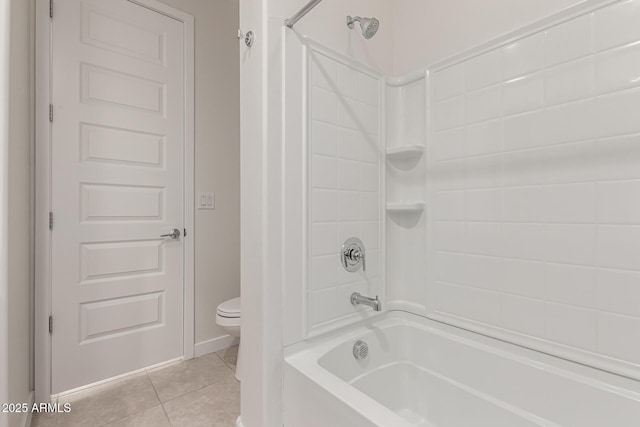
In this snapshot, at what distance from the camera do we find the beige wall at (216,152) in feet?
7.17

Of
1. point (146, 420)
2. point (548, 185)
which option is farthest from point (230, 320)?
point (548, 185)

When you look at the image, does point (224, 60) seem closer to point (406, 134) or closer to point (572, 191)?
point (406, 134)

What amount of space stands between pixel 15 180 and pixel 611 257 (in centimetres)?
226

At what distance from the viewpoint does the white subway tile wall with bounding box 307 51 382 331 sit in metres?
1.29

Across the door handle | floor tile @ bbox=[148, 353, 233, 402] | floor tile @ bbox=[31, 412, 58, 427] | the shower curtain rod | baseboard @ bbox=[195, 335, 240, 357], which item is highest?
the shower curtain rod

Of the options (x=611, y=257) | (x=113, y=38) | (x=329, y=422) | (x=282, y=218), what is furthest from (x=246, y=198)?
(x=113, y=38)

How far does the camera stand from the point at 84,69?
5.74ft

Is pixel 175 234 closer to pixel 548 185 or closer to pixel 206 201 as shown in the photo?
pixel 206 201

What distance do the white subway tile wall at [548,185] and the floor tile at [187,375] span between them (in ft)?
4.82

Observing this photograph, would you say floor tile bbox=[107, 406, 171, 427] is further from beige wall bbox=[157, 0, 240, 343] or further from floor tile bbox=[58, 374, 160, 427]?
beige wall bbox=[157, 0, 240, 343]

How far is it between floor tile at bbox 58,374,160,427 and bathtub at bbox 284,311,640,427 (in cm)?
96

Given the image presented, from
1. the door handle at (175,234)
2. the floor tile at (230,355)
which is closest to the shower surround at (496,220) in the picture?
the floor tile at (230,355)

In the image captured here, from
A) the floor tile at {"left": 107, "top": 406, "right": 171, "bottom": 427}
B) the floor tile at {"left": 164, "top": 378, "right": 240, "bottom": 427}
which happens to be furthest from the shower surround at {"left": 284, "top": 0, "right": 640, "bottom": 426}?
the floor tile at {"left": 107, "top": 406, "right": 171, "bottom": 427}

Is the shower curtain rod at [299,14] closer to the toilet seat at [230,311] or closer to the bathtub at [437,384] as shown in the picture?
the bathtub at [437,384]
